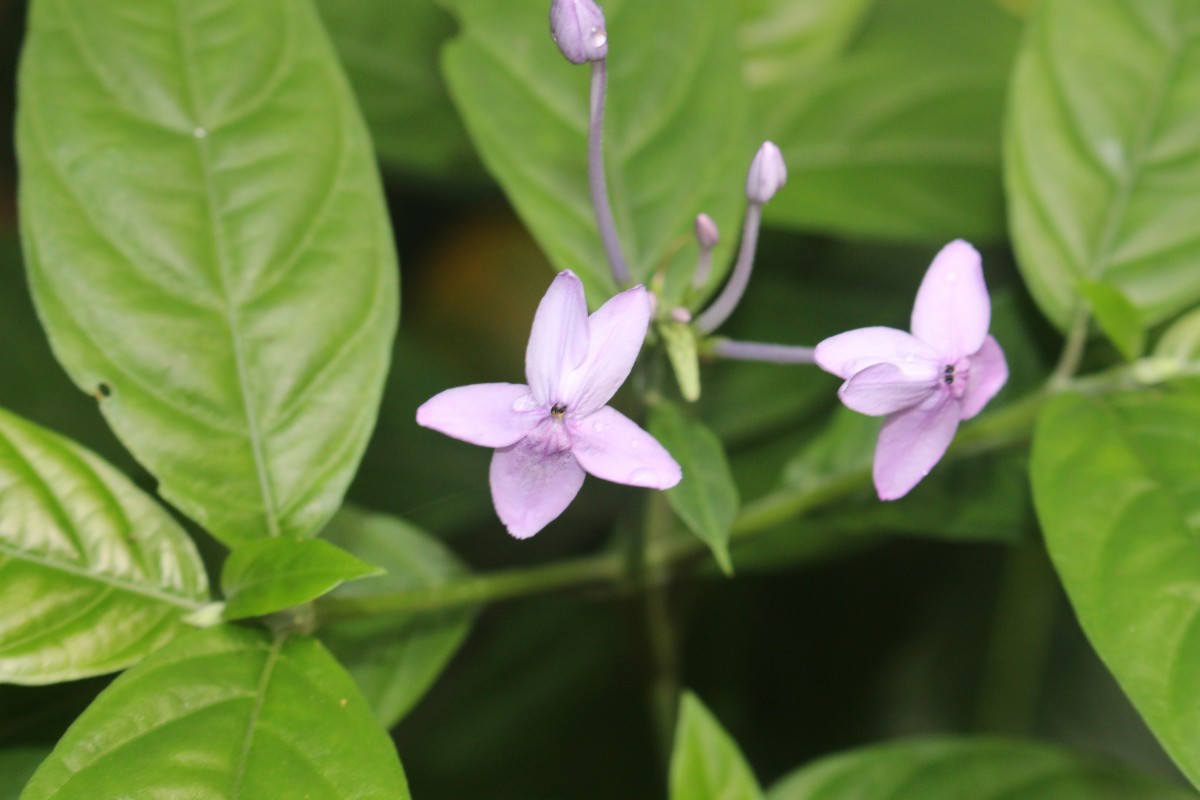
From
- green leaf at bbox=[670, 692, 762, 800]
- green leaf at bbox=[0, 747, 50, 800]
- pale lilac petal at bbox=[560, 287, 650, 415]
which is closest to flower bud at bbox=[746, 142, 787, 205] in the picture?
pale lilac petal at bbox=[560, 287, 650, 415]

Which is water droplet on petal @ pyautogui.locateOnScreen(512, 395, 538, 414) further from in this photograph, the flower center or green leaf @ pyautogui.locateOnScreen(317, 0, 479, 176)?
green leaf @ pyautogui.locateOnScreen(317, 0, 479, 176)

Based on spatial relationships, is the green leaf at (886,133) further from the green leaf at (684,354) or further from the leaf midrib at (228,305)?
the leaf midrib at (228,305)

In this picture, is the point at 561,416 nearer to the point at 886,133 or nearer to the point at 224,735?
the point at 224,735

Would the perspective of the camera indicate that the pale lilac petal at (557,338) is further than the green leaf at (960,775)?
No

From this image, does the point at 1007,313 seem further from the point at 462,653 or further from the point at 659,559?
the point at 462,653

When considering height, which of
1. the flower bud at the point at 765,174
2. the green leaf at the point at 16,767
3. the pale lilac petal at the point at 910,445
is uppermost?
the flower bud at the point at 765,174

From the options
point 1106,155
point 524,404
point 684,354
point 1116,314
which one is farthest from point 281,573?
point 1106,155

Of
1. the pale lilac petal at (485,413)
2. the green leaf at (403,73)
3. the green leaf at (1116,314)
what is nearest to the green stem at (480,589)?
the pale lilac petal at (485,413)

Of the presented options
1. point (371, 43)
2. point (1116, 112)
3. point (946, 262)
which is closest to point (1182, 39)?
point (1116, 112)
